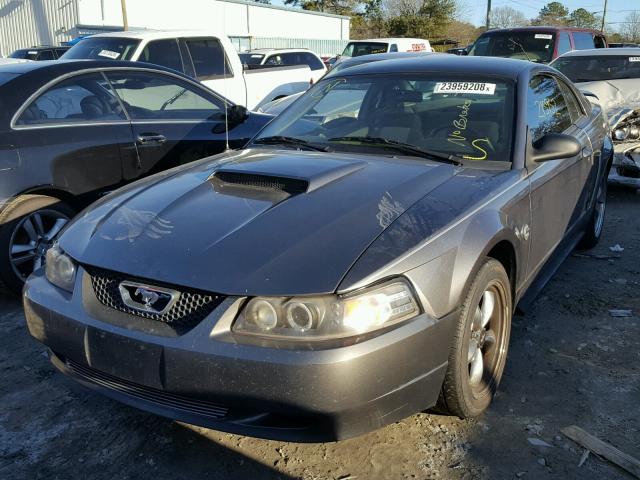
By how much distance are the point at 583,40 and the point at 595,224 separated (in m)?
9.63

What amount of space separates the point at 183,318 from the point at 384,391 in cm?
78

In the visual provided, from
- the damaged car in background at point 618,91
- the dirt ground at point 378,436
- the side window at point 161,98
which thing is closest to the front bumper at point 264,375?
the dirt ground at point 378,436

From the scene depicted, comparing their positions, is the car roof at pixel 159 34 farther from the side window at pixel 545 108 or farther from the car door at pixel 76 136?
the side window at pixel 545 108

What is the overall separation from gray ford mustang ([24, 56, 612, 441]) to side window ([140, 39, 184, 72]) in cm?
601

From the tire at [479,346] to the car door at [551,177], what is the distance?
548 millimetres

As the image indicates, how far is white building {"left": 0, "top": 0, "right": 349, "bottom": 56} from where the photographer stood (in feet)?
87.8

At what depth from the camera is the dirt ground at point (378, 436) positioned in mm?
2525

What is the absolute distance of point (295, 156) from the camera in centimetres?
340

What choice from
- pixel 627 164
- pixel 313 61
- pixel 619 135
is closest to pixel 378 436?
pixel 627 164

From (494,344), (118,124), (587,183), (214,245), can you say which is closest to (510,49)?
(587,183)

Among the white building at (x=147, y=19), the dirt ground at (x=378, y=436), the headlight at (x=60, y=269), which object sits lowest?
the dirt ground at (x=378, y=436)

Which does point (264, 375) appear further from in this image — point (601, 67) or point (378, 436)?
point (601, 67)

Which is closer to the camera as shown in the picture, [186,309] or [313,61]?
[186,309]

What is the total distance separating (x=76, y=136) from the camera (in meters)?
4.46
